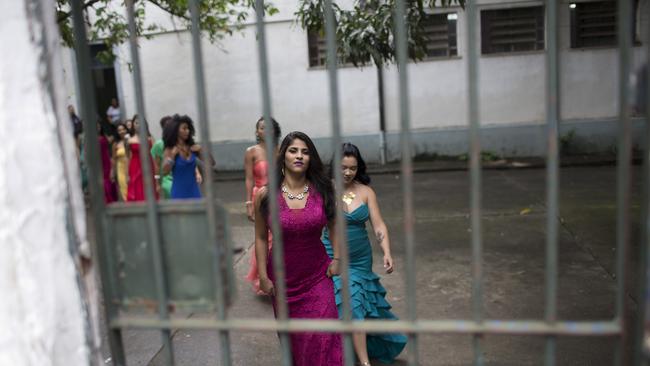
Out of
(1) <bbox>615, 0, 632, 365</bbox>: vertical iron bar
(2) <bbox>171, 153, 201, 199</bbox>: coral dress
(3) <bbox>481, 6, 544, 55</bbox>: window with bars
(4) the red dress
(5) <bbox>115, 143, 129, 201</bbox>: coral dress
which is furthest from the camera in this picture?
(3) <bbox>481, 6, 544, 55</bbox>: window with bars

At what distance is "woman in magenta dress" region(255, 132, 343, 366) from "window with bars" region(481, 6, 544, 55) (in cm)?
891

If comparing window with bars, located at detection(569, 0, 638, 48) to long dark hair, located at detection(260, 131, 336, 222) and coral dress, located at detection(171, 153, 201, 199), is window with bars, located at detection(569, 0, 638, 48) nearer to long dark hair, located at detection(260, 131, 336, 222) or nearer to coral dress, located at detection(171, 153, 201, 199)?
coral dress, located at detection(171, 153, 201, 199)

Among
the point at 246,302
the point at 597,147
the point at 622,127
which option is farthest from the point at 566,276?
the point at 597,147

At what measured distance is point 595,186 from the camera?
8.71 metres

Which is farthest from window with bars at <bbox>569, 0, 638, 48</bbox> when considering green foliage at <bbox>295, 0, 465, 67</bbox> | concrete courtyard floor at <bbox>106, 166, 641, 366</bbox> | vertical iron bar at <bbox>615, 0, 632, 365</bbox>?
vertical iron bar at <bbox>615, 0, 632, 365</bbox>

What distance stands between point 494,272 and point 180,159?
312 centimetres

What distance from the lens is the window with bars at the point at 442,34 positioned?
36.2 feet

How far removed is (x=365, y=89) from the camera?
11.3 m

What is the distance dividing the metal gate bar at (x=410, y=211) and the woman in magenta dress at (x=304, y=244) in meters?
1.61

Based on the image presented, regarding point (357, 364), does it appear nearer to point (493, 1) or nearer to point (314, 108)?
point (314, 108)

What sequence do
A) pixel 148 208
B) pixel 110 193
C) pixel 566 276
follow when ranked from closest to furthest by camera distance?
pixel 148 208 → pixel 566 276 → pixel 110 193

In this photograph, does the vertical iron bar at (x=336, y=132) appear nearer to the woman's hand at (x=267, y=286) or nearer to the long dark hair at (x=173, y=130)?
the woman's hand at (x=267, y=286)

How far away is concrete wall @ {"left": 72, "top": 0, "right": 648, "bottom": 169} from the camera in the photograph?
36.4ft

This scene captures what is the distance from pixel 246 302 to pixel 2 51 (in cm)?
371
